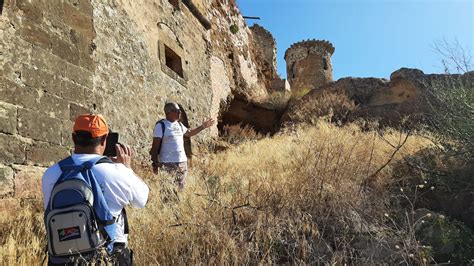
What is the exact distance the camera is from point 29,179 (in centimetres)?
421

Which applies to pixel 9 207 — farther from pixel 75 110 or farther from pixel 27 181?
pixel 75 110

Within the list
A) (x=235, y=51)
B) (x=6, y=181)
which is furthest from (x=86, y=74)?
(x=235, y=51)

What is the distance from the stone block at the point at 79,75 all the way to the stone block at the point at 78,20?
0.56 m

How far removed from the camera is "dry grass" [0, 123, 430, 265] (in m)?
3.09

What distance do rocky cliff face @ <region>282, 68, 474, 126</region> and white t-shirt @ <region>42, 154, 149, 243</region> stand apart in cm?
918

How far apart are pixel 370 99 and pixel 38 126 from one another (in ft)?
33.7

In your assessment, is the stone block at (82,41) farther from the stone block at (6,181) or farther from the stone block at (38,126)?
Result: the stone block at (6,181)

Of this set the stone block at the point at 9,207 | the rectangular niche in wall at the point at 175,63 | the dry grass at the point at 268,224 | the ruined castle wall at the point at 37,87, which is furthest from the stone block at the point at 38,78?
the rectangular niche in wall at the point at 175,63

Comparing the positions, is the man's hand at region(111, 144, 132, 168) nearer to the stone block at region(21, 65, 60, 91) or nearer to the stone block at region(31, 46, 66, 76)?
the stone block at region(21, 65, 60, 91)

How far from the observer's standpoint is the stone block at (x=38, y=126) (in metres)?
4.27

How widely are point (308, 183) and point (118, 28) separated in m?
3.98

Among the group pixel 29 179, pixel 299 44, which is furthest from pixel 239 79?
pixel 299 44

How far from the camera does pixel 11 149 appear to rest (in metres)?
4.10

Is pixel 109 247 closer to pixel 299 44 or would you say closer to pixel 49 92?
pixel 49 92
